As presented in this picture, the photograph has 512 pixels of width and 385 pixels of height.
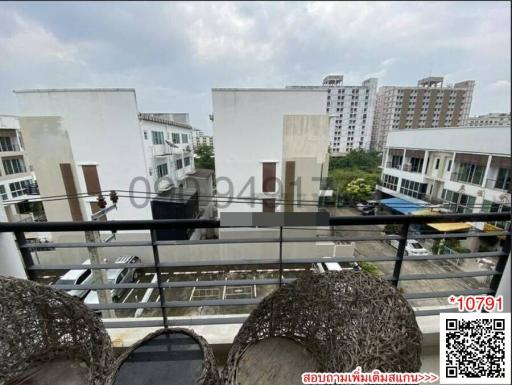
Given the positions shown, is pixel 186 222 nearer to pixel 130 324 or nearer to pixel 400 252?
pixel 130 324

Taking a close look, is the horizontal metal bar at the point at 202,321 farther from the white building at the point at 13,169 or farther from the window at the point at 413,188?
the window at the point at 413,188

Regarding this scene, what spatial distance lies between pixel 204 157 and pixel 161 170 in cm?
129

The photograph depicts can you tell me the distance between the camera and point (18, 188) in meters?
1.48

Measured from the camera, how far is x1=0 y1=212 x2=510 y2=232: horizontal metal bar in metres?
0.95

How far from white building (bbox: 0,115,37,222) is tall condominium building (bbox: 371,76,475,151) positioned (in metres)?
2.63

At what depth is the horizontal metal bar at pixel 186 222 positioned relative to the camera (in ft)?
3.11

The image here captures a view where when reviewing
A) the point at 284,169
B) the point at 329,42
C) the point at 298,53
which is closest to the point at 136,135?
the point at 284,169

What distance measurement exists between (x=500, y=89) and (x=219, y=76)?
2011 millimetres

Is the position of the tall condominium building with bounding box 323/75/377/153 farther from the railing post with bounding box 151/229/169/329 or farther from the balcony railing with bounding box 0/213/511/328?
the railing post with bounding box 151/229/169/329

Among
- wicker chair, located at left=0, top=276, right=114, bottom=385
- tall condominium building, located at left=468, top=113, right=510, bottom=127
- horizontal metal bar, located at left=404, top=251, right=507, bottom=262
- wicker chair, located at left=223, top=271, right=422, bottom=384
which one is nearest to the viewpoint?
tall condominium building, located at left=468, top=113, right=510, bottom=127

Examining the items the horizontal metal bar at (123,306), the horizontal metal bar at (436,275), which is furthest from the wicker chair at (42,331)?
the horizontal metal bar at (436,275)

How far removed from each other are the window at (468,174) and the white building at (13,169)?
3491 millimetres

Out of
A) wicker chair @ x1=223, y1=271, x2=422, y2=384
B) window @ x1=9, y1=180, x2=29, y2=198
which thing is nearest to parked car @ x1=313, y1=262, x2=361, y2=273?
wicker chair @ x1=223, y1=271, x2=422, y2=384

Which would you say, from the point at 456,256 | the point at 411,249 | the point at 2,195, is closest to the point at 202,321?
the point at 2,195
